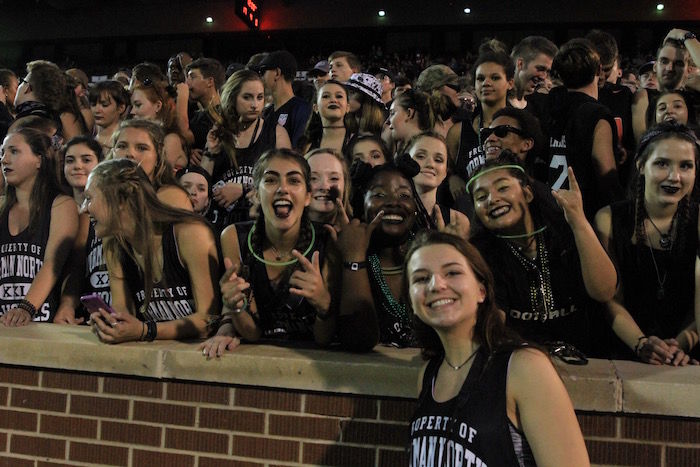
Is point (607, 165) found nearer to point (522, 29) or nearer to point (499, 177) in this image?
point (499, 177)

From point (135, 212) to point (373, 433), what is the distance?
4.61ft

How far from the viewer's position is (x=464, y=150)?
4449 millimetres

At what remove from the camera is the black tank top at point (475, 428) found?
2018 mm

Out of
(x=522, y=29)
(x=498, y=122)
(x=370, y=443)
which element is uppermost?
(x=522, y=29)

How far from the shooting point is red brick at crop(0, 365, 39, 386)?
3008mm

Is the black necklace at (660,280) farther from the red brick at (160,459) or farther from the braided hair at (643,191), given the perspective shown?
the red brick at (160,459)

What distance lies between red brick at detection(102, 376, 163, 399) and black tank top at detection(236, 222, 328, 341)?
19.9 inches

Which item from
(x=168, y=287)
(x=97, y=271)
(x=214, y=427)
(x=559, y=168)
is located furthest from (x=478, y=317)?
(x=97, y=271)

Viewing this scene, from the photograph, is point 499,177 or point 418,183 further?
point 418,183

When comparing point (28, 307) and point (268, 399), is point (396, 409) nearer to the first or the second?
point (268, 399)

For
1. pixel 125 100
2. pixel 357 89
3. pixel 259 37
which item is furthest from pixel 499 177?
pixel 259 37

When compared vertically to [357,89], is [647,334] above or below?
below

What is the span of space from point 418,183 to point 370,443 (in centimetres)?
156

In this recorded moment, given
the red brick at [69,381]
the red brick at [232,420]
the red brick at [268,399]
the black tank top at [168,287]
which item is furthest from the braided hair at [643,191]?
the red brick at [69,381]
